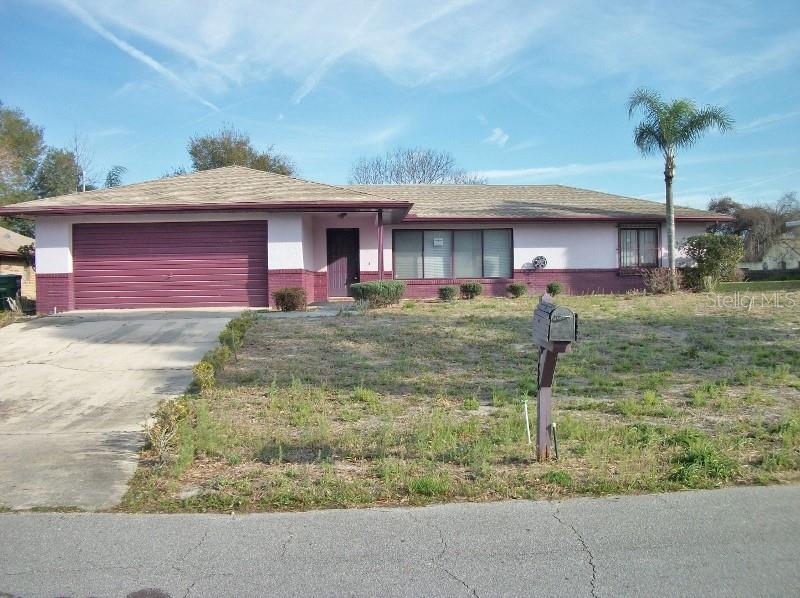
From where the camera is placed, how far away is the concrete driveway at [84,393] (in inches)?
235

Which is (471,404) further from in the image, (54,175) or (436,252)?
(54,175)

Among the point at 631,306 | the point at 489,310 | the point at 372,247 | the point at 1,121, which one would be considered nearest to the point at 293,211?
the point at 372,247

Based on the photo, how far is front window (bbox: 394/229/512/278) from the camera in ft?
75.1

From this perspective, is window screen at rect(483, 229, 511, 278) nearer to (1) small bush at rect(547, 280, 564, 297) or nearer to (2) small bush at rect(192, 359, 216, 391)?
(1) small bush at rect(547, 280, 564, 297)

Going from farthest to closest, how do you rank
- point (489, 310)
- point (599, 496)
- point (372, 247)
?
point (372, 247)
point (489, 310)
point (599, 496)

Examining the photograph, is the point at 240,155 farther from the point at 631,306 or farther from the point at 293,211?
the point at 631,306

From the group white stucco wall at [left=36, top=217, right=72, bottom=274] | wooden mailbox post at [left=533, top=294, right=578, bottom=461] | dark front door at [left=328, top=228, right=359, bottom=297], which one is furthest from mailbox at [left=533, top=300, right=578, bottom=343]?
dark front door at [left=328, top=228, right=359, bottom=297]

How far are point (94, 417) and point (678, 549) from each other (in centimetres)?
642

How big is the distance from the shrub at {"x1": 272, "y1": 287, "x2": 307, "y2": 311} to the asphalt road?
11.3 meters

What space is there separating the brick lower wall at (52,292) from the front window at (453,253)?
9657 millimetres

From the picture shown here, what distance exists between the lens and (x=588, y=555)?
4414 millimetres

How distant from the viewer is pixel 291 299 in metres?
16.4

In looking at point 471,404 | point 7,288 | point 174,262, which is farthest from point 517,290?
point 7,288

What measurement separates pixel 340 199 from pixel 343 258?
3991 millimetres
